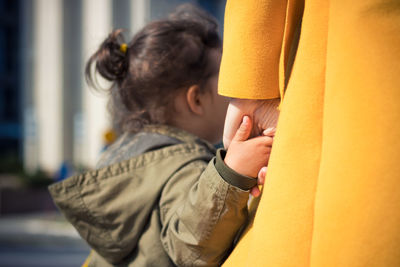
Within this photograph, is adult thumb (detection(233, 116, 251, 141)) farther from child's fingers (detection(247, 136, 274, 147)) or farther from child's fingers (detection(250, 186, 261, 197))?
child's fingers (detection(250, 186, 261, 197))

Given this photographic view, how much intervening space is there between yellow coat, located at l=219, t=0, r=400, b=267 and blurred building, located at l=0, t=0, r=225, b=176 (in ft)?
43.3

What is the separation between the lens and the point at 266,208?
85 centimetres

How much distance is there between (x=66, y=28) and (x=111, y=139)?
10558mm

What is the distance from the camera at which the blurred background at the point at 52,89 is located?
39.2ft

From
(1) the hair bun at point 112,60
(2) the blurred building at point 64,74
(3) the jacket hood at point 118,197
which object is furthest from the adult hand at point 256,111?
(2) the blurred building at point 64,74

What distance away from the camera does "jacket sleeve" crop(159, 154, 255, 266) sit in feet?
3.45

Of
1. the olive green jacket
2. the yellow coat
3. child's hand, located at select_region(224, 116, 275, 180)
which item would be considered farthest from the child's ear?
the yellow coat

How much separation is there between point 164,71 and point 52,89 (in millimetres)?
15681

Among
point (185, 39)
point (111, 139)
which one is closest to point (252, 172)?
point (185, 39)

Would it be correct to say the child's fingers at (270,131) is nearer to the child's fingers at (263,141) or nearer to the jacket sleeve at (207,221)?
the child's fingers at (263,141)

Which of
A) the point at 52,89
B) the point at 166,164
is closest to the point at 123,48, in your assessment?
the point at 166,164

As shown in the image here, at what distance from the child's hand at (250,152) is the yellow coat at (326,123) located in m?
0.14

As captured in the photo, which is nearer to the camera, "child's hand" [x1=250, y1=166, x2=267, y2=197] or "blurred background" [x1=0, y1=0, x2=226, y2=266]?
"child's hand" [x1=250, y1=166, x2=267, y2=197]

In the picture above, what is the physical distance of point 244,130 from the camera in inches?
40.2
